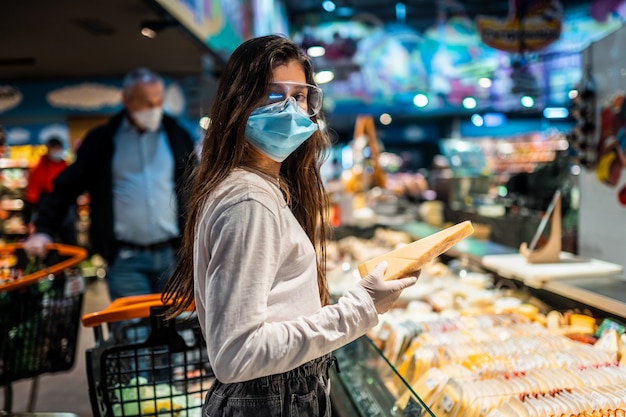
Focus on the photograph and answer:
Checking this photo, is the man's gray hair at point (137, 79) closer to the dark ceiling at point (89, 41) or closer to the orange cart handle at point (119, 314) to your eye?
the dark ceiling at point (89, 41)

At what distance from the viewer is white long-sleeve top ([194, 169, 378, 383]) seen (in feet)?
3.71

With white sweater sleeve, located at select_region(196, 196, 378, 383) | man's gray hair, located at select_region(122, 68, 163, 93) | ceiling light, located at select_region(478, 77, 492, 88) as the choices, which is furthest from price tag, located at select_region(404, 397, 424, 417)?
ceiling light, located at select_region(478, 77, 492, 88)

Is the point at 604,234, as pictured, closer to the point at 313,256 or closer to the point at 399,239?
the point at 399,239

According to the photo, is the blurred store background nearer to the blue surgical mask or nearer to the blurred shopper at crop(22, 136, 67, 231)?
the blue surgical mask

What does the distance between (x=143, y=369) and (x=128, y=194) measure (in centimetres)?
169

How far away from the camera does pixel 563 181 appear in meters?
7.87

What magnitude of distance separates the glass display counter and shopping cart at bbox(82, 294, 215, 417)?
21.1 inches

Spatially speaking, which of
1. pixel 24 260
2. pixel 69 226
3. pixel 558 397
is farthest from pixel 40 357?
pixel 69 226

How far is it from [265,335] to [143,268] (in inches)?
89.8

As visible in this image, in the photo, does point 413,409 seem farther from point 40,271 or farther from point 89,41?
point 89,41

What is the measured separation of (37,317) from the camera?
2.70 meters

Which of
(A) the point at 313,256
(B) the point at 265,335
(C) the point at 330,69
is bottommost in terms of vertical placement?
(B) the point at 265,335

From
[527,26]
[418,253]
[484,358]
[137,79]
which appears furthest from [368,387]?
[527,26]

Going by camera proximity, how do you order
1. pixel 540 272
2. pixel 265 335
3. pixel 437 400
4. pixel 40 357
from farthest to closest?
pixel 40 357, pixel 540 272, pixel 437 400, pixel 265 335
